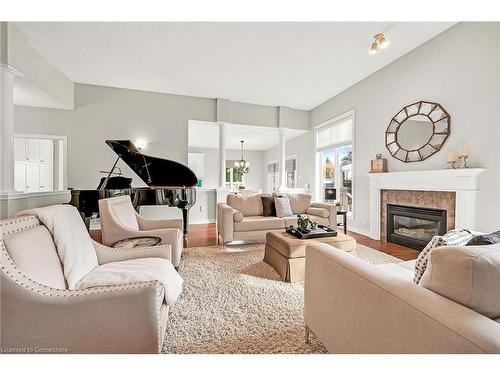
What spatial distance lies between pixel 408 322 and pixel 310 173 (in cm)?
566

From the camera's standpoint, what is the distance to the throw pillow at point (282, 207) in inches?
157

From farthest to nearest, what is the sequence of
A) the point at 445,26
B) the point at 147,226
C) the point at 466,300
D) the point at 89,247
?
the point at 445,26 < the point at 147,226 < the point at 89,247 < the point at 466,300

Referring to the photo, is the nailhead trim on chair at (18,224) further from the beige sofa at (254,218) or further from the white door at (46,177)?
the white door at (46,177)

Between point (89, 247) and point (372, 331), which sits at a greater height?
point (89, 247)

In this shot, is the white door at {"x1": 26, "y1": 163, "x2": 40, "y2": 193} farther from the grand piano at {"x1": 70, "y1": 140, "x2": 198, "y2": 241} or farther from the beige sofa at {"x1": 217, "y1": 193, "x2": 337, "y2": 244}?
the beige sofa at {"x1": 217, "y1": 193, "x2": 337, "y2": 244}

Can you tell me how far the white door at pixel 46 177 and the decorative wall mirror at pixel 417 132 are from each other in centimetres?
748

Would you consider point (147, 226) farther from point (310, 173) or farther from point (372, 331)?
point (310, 173)

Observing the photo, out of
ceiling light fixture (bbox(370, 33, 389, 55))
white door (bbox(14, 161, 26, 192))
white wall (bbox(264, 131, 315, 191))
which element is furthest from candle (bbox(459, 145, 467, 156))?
white door (bbox(14, 161, 26, 192))

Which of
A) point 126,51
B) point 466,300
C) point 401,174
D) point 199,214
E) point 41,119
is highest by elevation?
point 126,51

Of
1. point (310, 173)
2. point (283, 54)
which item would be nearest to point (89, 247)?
point (283, 54)

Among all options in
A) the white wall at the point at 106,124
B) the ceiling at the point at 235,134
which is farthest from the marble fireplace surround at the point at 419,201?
the white wall at the point at 106,124

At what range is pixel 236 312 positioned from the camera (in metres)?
1.77

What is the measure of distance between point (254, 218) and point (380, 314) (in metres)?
3.01

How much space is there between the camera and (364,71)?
4.05m
